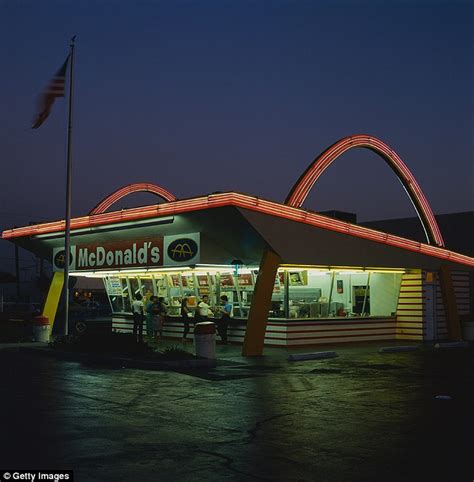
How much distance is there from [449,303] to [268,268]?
35.3 feet

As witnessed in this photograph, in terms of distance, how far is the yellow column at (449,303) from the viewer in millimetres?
29500

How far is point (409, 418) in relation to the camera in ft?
35.2

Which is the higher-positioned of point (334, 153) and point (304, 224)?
point (334, 153)

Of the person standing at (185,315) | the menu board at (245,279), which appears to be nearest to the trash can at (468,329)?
the menu board at (245,279)

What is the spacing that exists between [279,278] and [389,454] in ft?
58.2

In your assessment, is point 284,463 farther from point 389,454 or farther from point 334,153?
point 334,153

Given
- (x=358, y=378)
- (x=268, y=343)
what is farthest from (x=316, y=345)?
(x=358, y=378)

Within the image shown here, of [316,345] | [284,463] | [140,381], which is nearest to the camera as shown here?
[284,463]

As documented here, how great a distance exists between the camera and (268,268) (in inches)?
880

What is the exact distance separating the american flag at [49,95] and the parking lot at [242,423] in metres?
10.6

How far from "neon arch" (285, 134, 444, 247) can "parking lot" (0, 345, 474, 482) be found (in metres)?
8.15

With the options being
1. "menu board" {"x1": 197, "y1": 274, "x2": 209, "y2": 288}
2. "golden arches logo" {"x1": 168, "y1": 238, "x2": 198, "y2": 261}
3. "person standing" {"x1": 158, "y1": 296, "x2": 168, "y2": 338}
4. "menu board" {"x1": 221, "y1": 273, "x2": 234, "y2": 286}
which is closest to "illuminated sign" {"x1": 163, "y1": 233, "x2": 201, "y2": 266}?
"golden arches logo" {"x1": 168, "y1": 238, "x2": 198, "y2": 261}

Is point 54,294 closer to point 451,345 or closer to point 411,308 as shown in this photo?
point 411,308

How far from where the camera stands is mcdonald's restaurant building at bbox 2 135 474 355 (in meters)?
22.5
